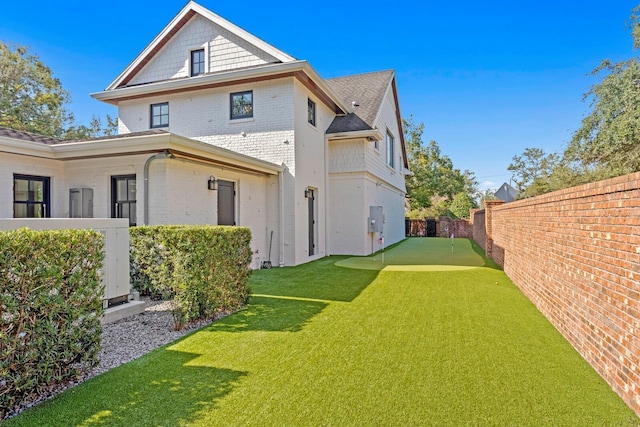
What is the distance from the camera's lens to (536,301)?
6.21m

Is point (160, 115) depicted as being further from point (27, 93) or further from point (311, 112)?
point (27, 93)

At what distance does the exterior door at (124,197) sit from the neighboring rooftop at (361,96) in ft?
25.9

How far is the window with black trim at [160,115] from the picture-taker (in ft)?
41.9

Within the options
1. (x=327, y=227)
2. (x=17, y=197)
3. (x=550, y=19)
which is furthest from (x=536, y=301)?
(x=550, y=19)

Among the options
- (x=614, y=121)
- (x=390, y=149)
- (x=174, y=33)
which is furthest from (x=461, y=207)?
(x=174, y=33)

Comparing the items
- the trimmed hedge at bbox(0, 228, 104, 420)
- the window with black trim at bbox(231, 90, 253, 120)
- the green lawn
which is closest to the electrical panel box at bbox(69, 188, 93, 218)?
the window with black trim at bbox(231, 90, 253, 120)

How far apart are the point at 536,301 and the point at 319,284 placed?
4.26 meters

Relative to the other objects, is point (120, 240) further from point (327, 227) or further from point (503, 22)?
point (503, 22)

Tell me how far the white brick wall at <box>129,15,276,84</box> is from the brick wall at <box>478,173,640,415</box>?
32.7 feet

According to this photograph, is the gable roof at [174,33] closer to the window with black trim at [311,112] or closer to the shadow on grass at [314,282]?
the window with black trim at [311,112]

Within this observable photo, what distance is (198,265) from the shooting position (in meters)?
5.11

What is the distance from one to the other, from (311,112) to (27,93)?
24.2m

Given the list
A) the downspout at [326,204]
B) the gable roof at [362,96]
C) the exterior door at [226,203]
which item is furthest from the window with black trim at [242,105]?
the gable roof at [362,96]

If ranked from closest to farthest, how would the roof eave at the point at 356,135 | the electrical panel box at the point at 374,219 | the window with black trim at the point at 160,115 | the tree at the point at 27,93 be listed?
the window with black trim at the point at 160,115 < the roof eave at the point at 356,135 < the electrical panel box at the point at 374,219 < the tree at the point at 27,93
